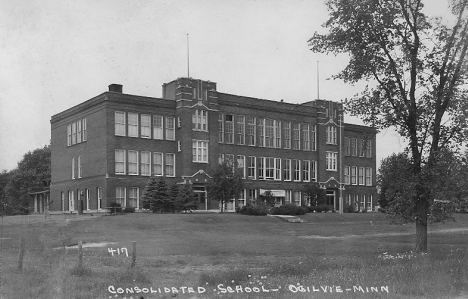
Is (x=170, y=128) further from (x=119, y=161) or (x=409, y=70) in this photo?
(x=409, y=70)

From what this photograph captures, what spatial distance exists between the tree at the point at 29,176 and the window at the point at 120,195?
126ft

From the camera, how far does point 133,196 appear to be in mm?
58094

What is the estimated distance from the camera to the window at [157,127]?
6062 centimetres

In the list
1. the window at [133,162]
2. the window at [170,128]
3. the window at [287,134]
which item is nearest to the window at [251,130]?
the window at [287,134]

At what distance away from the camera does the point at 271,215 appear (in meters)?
56.8

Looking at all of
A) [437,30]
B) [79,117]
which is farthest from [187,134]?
[437,30]

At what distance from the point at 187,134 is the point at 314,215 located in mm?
15050

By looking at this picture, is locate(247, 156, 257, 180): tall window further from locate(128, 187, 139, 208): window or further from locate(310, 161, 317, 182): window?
locate(128, 187, 139, 208): window

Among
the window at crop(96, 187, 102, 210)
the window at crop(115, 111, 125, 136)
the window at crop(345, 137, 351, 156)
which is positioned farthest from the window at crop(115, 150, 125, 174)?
the window at crop(345, 137, 351, 156)

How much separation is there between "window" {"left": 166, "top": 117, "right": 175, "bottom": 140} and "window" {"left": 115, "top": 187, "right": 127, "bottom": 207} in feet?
24.7

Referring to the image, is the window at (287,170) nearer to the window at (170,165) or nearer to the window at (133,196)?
the window at (170,165)

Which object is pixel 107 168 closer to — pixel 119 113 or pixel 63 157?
pixel 119 113

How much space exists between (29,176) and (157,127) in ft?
142

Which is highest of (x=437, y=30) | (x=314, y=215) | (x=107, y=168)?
(x=437, y=30)
